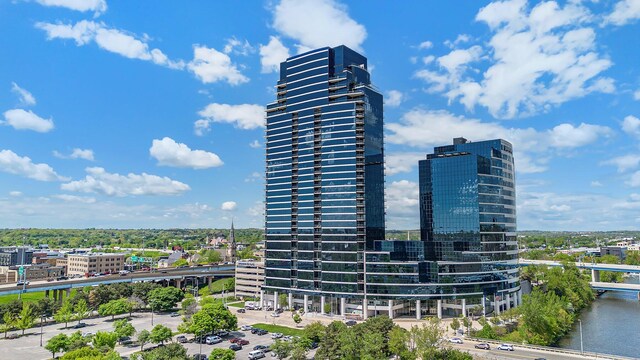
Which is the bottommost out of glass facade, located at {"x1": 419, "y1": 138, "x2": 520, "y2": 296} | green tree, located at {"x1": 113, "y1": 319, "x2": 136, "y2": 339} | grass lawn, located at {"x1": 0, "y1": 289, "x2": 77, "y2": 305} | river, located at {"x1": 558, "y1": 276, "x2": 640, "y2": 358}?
grass lawn, located at {"x1": 0, "y1": 289, "x2": 77, "y2": 305}

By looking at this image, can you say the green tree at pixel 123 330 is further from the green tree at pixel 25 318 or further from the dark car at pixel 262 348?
the dark car at pixel 262 348

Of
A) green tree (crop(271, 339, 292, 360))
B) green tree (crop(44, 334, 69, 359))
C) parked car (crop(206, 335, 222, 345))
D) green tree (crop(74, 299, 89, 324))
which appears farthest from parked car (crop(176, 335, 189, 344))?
green tree (crop(74, 299, 89, 324))

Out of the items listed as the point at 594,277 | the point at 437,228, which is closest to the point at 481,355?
the point at 437,228

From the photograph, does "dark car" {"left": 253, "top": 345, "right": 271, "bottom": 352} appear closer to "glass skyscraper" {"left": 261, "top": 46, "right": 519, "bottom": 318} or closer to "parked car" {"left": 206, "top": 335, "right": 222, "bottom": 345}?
"parked car" {"left": 206, "top": 335, "right": 222, "bottom": 345}

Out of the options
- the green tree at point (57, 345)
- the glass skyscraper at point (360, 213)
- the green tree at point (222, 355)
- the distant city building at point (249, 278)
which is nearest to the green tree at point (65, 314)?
the green tree at point (57, 345)

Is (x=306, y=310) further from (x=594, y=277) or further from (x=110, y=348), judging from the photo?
(x=594, y=277)

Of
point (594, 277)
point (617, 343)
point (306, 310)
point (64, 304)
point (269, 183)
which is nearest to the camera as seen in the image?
point (617, 343)
